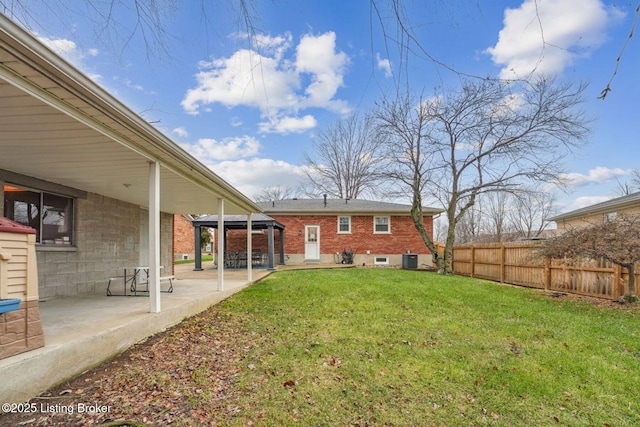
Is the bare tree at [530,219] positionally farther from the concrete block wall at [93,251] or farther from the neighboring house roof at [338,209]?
the concrete block wall at [93,251]

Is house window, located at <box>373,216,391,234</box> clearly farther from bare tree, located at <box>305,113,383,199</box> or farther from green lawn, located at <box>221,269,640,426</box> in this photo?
green lawn, located at <box>221,269,640,426</box>

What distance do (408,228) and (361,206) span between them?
9.72ft

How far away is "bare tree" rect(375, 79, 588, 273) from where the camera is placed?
1329 centimetres

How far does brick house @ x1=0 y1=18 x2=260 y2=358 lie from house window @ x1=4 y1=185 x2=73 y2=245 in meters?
0.02

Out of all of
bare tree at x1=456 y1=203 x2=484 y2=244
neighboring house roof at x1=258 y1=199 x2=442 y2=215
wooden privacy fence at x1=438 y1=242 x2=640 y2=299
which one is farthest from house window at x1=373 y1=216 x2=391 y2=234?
bare tree at x1=456 y1=203 x2=484 y2=244

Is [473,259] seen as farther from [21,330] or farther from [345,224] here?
[21,330]

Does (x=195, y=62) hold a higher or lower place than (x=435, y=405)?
higher

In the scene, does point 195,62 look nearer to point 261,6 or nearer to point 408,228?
point 261,6

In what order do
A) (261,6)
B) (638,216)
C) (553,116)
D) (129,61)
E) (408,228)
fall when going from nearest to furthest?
(261,6), (129,61), (638,216), (553,116), (408,228)

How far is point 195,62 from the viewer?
2.68 meters

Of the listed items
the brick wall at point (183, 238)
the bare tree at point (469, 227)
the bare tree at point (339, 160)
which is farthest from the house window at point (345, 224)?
the bare tree at point (469, 227)

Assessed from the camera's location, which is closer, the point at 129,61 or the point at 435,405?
the point at 129,61

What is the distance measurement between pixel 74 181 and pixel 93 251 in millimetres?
2019

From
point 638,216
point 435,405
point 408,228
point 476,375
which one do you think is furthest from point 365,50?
point 408,228
